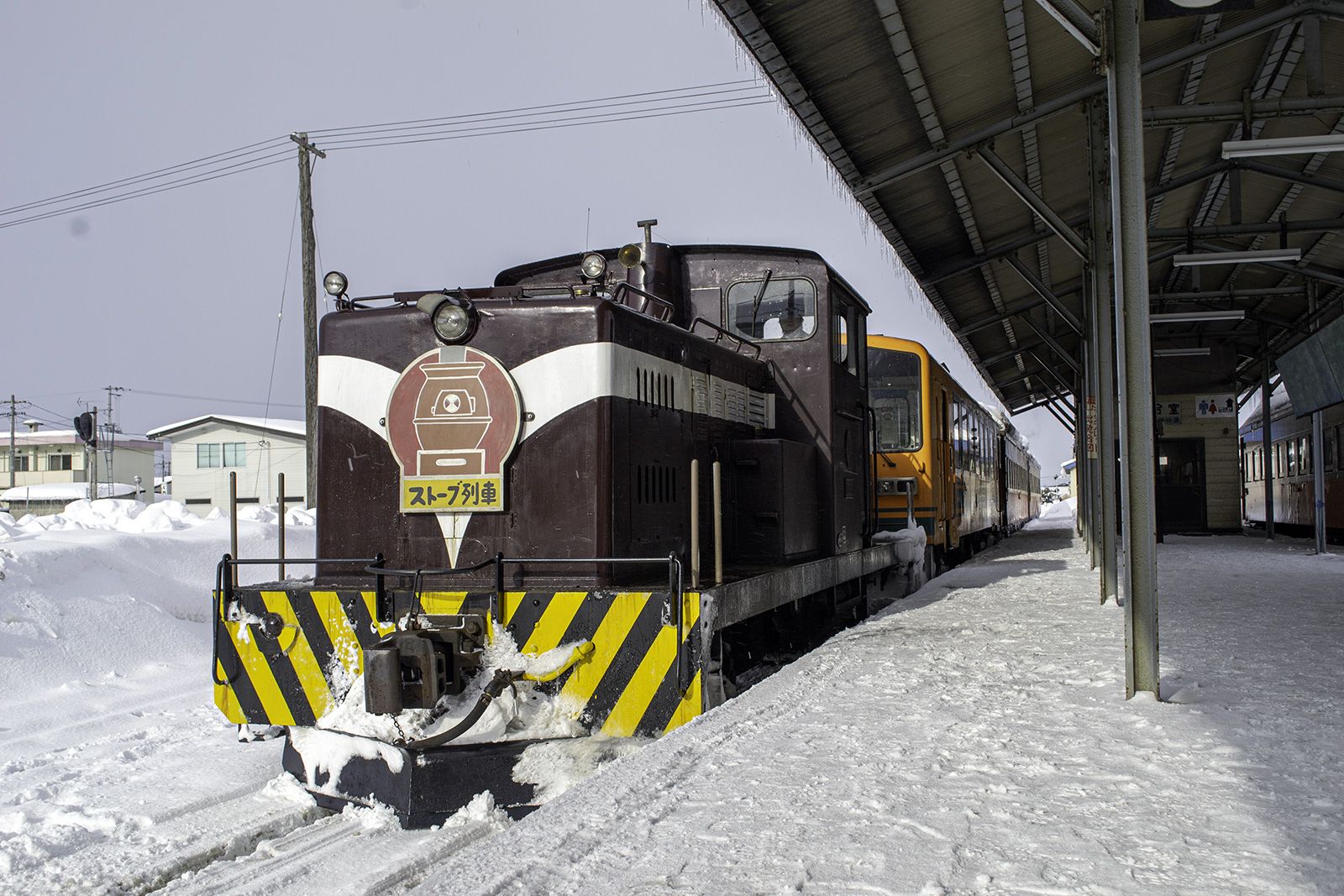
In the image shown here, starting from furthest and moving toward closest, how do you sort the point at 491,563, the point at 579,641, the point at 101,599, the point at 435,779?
the point at 101,599 → the point at 491,563 → the point at 579,641 → the point at 435,779

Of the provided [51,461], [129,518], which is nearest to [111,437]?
[51,461]

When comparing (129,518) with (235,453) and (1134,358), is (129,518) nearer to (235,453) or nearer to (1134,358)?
(1134,358)

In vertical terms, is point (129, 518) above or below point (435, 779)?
above

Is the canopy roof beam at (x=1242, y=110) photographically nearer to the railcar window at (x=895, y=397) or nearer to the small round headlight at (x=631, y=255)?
the railcar window at (x=895, y=397)

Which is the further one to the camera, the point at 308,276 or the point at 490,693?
the point at 308,276

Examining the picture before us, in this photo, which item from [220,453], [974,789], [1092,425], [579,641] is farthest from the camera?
[220,453]

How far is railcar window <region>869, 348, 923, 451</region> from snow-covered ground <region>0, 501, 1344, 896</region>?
12.9ft

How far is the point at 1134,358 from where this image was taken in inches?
179

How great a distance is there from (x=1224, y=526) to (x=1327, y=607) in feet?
44.2

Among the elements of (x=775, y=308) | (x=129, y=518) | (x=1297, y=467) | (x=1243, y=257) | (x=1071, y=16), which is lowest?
(x=129, y=518)

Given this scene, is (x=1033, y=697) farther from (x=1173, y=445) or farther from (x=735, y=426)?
(x=1173, y=445)

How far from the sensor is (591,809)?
3.04 metres

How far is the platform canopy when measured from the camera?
22.4ft

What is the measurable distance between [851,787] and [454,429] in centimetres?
247
